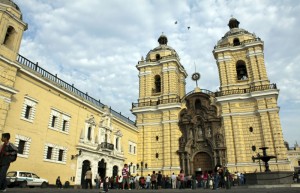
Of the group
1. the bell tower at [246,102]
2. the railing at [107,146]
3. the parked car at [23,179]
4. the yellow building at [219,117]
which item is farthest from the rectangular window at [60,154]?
the bell tower at [246,102]

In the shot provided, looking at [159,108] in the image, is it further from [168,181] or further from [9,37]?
[9,37]

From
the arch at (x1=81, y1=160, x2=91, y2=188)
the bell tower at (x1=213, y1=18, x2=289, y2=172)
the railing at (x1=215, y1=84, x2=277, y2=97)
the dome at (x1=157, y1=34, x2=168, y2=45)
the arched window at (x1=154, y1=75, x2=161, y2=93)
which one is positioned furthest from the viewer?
the dome at (x1=157, y1=34, x2=168, y2=45)

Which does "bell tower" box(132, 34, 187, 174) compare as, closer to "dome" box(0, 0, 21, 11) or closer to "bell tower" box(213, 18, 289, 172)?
"bell tower" box(213, 18, 289, 172)

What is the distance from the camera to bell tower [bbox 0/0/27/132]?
16.3 meters

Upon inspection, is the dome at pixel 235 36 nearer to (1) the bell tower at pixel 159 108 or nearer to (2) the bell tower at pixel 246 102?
(2) the bell tower at pixel 246 102

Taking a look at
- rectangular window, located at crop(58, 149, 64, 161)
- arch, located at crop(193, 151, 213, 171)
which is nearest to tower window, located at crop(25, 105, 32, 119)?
rectangular window, located at crop(58, 149, 64, 161)

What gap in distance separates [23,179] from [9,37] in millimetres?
9929

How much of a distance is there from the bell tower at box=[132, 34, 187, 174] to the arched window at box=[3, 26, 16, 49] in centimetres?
1900

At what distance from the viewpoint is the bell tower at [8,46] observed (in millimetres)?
16344

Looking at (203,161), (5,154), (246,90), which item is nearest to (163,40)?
(246,90)

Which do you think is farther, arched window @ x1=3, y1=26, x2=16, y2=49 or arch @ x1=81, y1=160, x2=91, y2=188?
arch @ x1=81, y1=160, x2=91, y2=188

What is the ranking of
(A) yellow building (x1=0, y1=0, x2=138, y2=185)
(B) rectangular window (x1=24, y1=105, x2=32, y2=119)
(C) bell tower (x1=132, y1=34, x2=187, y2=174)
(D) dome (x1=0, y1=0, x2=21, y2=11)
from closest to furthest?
(A) yellow building (x1=0, y1=0, x2=138, y2=185)
(D) dome (x1=0, y1=0, x2=21, y2=11)
(B) rectangular window (x1=24, y1=105, x2=32, y2=119)
(C) bell tower (x1=132, y1=34, x2=187, y2=174)

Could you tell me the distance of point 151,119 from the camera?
33844 millimetres

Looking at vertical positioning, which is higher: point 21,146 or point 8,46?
point 8,46
